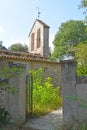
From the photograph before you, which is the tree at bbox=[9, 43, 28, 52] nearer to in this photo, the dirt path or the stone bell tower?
the stone bell tower

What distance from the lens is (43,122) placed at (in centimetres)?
1036

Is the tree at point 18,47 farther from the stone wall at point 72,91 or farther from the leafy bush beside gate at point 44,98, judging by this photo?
the stone wall at point 72,91

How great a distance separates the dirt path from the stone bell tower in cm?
1852

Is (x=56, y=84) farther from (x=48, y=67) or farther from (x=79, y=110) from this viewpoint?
(x=79, y=110)

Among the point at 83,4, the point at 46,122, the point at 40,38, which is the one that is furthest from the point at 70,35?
the point at 46,122

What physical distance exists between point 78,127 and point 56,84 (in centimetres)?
1622

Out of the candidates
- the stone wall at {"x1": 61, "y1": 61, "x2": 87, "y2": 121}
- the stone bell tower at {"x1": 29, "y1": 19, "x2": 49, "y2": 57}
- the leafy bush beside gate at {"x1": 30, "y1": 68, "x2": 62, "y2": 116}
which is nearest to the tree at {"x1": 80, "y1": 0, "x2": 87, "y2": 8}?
the leafy bush beside gate at {"x1": 30, "y1": 68, "x2": 62, "y2": 116}

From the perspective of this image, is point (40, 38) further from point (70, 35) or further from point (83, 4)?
point (83, 4)

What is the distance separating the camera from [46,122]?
10375mm

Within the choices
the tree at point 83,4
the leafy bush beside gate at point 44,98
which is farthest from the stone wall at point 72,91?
the tree at point 83,4

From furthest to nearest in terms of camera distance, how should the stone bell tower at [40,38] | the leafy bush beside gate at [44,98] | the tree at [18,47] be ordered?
the tree at [18,47] → the stone bell tower at [40,38] → the leafy bush beside gate at [44,98]

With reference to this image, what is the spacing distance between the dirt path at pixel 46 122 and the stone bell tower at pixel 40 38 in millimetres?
18518

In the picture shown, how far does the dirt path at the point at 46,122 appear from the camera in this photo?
9422mm

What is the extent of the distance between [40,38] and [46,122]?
21003mm
